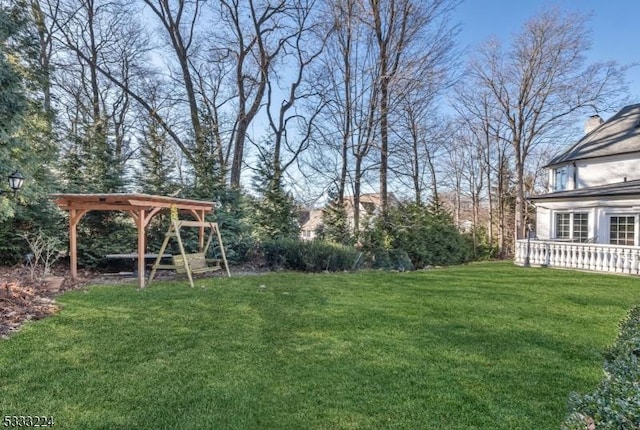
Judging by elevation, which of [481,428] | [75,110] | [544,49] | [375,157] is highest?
[544,49]

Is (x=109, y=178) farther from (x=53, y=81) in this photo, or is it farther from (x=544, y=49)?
(x=544, y=49)

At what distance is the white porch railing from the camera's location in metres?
9.99

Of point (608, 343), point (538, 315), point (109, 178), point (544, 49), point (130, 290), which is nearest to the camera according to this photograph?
point (608, 343)

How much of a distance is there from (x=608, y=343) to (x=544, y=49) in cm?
2007

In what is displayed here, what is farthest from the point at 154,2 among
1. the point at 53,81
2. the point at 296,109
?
the point at 296,109

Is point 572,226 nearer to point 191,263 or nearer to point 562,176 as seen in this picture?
point 562,176

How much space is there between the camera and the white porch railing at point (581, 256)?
999 centimetres

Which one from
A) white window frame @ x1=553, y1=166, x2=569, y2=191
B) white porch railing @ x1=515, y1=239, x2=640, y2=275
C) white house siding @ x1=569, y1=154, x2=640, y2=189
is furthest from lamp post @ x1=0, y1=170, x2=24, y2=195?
white window frame @ x1=553, y1=166, x2=569, y2=191

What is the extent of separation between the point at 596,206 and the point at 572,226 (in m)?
1.29

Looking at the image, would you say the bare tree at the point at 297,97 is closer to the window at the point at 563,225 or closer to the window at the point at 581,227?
the window at the point at 563,225

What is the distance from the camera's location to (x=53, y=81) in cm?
1448

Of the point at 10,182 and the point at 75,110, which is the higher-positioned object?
the point at 75,110

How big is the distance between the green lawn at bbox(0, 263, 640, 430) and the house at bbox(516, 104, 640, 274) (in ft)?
17.6

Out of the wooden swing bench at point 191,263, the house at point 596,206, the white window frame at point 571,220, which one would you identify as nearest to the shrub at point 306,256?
the wooden swing bench at point 191,263
